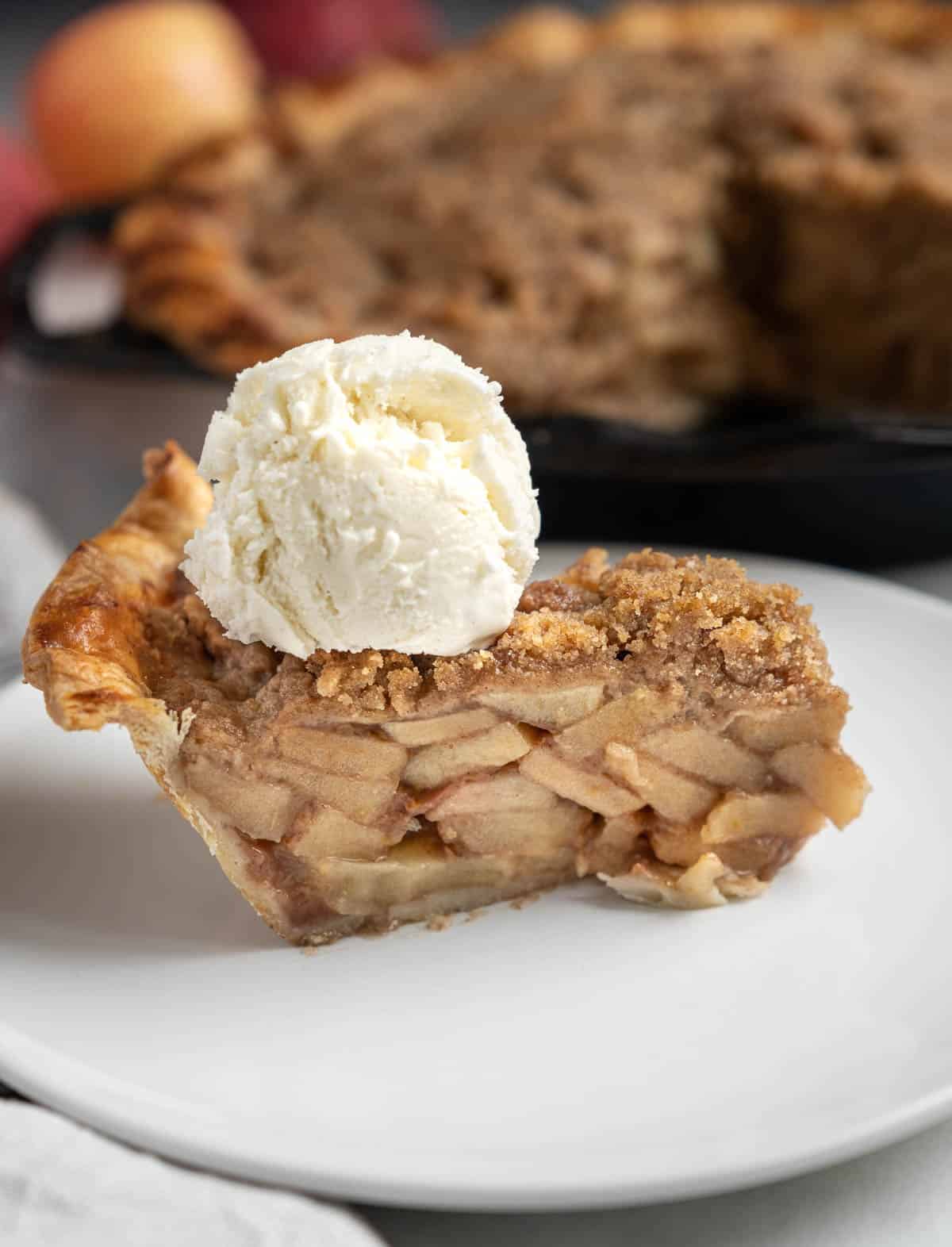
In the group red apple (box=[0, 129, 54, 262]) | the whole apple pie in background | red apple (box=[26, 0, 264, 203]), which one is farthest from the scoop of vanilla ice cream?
red apple (box=[26, 0, 264, 203])

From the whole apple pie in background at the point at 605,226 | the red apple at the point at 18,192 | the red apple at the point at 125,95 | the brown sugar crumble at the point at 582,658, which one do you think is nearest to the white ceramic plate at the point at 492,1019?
the brown sugar crumble at the point at 582,658

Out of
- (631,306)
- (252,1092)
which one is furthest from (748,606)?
(631,306)

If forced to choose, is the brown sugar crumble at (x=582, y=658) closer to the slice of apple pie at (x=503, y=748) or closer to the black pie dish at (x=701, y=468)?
the slice of apple pie at (x=503, y=748)

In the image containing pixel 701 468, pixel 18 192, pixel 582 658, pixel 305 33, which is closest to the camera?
pixel 582 658

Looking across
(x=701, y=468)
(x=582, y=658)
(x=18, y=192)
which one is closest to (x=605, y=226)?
(x=701, y=468)

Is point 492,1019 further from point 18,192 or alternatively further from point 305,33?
point 305,33

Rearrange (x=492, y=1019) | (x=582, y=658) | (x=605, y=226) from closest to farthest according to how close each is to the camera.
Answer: (x=492, y=1019), (x=582, y=658), (x=605, y=226)

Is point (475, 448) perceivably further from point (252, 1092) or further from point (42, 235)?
point (42, 235)
